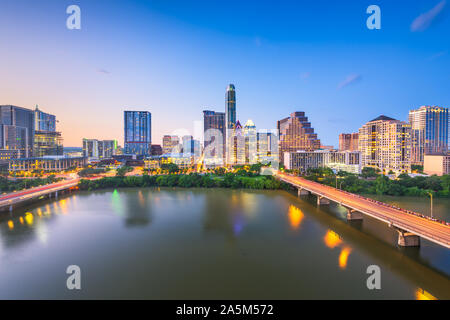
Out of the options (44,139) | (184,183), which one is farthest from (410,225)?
(44,139)

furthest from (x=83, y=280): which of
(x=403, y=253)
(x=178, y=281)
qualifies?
(x=403, y=253)

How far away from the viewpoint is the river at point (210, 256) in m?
9.88

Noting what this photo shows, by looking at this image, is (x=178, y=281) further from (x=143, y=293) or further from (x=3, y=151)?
(x=3, y=151)

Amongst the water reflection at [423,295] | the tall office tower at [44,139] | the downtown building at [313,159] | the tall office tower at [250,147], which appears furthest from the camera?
the tall office tower at [250,147]

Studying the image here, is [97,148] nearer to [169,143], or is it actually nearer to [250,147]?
[169,143]

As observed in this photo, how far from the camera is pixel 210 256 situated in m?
13.1

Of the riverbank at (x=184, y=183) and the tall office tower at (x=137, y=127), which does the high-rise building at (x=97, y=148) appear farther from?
the riverbank at (x=184, y=183)

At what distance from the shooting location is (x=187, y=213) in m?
22.2

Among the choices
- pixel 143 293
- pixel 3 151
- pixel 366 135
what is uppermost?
pixel 366 135

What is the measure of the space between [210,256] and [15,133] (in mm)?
93774

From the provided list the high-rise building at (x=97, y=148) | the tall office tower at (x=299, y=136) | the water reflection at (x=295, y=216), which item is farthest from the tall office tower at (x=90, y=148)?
the water reflection at (x=295, y=216)

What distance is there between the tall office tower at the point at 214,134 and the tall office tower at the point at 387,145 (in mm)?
60626

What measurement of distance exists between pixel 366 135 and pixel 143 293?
224 feet
